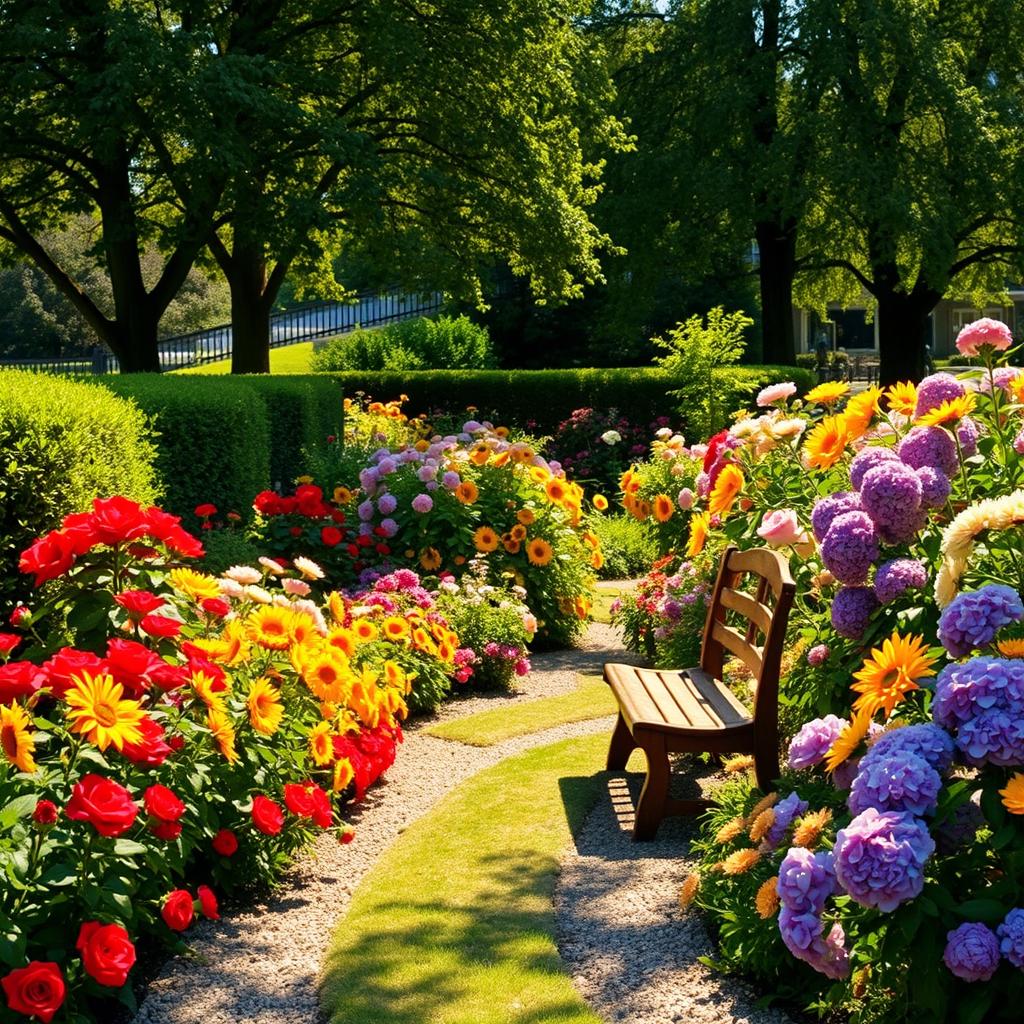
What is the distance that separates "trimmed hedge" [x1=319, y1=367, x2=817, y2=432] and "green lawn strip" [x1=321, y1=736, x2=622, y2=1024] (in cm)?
1088

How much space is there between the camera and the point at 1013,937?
229 cm

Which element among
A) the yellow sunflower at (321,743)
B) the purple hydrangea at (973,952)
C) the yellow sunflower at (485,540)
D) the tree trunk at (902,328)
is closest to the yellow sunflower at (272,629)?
the yellow sunflower at (321,743)

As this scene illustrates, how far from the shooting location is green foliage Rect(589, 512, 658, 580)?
1115 cm

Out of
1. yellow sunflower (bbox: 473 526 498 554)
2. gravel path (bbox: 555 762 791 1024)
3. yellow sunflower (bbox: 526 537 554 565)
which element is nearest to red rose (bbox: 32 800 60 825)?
Answer: gravel path (bbox: 555 762 791 1024)

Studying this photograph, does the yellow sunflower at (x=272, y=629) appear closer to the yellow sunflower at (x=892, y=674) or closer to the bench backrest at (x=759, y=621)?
the bench backrest at (x=759, y=621)

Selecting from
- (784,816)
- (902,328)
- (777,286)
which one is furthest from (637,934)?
(902,328)

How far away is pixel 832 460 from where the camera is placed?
364cm

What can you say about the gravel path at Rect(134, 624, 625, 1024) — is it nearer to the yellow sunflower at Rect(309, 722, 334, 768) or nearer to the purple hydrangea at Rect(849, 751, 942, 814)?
the yellow sunflower at Rect(309, 722, 334, 768)

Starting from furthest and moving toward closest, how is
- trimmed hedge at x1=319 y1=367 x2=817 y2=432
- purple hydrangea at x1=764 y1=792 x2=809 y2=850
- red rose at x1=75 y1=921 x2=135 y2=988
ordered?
trimmed hedge at x1=319 y1=367 x2=817 y2=432 → purple hydrangea at x1=764 y1=792 x2=809 y2=850 → red rose at x1=75 y1=921 x2=135 y2=988

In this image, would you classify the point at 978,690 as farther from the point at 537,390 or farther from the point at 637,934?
the point at 537,390

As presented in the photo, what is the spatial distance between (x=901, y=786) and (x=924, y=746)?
11cm

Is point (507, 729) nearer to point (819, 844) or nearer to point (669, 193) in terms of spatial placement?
point (819, 844)

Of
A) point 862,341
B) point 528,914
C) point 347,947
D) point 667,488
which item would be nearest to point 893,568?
point 528,914

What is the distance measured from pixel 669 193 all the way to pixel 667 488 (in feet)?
Result: 47.7
